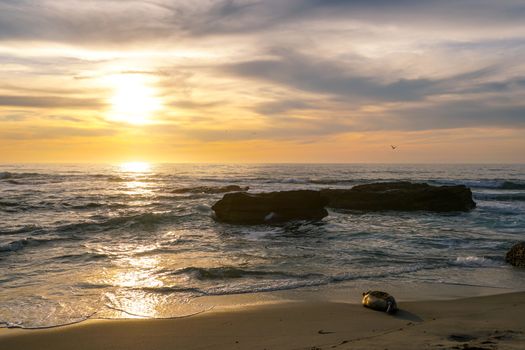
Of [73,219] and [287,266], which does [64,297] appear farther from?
[73,219]

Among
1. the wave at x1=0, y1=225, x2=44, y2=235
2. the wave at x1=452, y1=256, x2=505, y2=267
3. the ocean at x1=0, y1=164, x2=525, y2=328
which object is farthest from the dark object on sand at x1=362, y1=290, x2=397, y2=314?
the wave at x1=0, y1=225, x2=44, y2=235

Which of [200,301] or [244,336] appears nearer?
[244,336]

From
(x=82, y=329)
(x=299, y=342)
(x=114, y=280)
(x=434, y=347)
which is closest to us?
(x=434, y=347)

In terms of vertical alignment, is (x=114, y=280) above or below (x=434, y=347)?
below

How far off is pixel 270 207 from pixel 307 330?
14.8 meters

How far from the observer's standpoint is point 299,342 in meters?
5.49

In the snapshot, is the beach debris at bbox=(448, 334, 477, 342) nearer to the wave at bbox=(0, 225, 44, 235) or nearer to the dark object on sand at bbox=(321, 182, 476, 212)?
the wave at bbox=(0, 225, 44, 235)

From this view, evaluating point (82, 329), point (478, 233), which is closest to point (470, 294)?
point (82, 329)

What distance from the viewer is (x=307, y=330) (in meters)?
6.09

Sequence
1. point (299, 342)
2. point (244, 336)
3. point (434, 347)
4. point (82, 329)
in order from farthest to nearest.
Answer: point (82, 329) < point (244, 336) < point (299, 342) < point (434, 347)

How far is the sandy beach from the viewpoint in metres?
5.18

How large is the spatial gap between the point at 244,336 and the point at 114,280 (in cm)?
448

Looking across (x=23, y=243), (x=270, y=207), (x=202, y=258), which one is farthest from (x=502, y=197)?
(x=23, y=243)

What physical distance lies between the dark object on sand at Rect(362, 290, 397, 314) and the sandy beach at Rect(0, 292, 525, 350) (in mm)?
130
